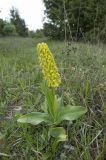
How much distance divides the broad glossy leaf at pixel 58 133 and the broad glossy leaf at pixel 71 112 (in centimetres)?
10

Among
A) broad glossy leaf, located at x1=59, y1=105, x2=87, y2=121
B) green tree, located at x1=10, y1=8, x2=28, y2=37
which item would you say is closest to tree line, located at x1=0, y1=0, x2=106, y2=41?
green tree, located at x1=10, y1=8, x2=28, y2=37

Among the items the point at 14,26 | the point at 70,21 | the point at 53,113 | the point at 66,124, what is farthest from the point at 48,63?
the point at 14,26

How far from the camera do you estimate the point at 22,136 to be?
116 inches

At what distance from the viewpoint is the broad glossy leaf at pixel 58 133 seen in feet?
9.01

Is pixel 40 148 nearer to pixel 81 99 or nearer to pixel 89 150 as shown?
pixel 89 150

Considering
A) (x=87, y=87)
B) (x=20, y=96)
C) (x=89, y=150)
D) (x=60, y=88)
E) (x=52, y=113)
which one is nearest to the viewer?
(x=89, y=150)

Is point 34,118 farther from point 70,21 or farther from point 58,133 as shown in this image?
point 70,21

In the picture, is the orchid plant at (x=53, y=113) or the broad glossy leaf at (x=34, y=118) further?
the broad glossy leaf at (x=34, y=118)

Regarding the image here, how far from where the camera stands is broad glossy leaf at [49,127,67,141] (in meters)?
2.75

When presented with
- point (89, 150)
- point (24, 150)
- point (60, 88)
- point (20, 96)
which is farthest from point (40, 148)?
point (20, 96)

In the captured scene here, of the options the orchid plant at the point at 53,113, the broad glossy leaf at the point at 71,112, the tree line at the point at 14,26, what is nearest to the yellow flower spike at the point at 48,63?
the orchid plant at the point at 53,113

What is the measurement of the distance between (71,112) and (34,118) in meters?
0.29

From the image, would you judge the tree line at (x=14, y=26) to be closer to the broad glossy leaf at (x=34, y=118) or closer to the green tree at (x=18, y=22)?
the green tree at (x=18, y=22)

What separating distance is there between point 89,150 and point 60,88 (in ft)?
3.42
